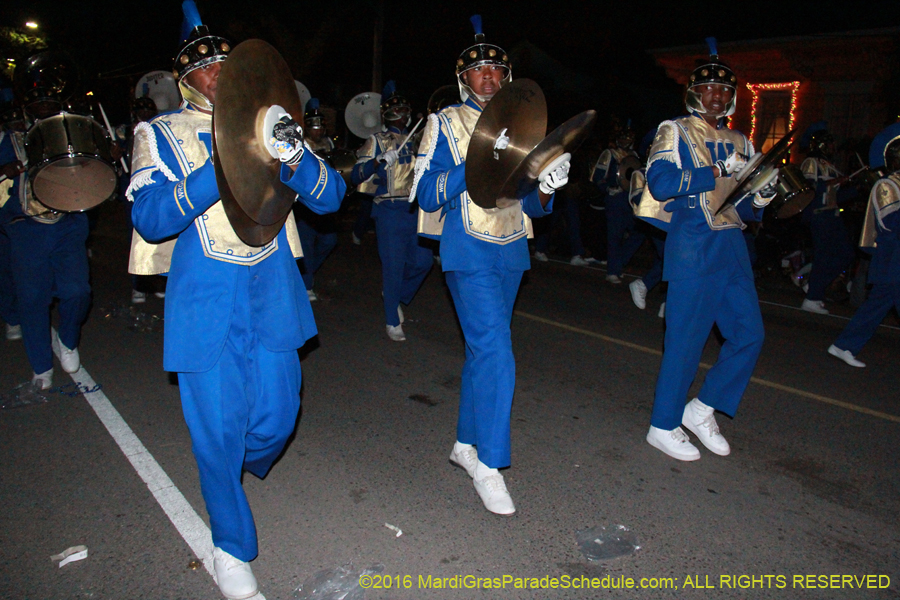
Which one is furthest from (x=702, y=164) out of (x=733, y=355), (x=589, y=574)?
(x=589, y=574)

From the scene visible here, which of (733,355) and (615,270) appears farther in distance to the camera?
(615,270)

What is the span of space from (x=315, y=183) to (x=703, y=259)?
2.44 metres

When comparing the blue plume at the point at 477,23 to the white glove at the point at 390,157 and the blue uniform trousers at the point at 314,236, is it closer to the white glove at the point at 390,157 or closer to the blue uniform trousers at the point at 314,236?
the white glove at the point at 390,157

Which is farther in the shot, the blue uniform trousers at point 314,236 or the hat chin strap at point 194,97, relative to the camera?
the blue uniform trousers at point 314,236

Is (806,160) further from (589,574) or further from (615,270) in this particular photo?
(589,574)

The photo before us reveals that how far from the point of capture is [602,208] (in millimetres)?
12062

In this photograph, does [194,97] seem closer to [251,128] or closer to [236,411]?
[251,128]

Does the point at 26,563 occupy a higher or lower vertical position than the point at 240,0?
lower

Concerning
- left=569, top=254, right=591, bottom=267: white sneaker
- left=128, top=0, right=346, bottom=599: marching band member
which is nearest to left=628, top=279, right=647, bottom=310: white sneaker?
left=569, top=254, right=591, bottom=267: white sneaker

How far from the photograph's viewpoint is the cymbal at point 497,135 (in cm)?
311

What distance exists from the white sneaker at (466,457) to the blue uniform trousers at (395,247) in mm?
2835

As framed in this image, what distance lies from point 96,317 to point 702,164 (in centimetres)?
612

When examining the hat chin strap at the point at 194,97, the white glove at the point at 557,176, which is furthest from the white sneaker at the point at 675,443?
the hat chin strap at the point at 194,97

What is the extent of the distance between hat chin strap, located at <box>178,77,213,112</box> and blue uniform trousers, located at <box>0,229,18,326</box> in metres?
4.56
